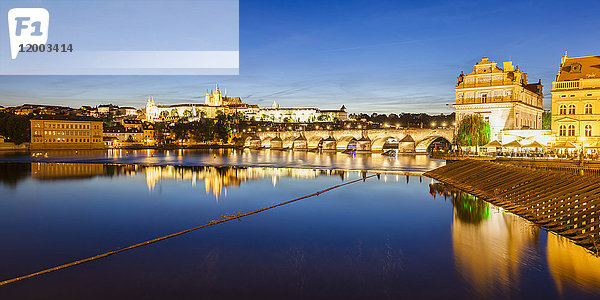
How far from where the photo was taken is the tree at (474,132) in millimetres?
44844

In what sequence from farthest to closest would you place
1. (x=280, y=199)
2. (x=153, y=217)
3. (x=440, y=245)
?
(x=280, y=199)
(x=153, y=217)
(x=440, y=245)

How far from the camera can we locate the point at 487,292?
32.9ft

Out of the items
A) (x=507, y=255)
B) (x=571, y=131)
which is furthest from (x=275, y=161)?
(x=507, y=255)

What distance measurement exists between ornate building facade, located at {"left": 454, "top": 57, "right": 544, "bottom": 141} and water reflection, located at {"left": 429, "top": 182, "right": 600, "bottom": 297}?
33.0 metres

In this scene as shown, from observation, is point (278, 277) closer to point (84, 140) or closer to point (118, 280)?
point (118, 280)

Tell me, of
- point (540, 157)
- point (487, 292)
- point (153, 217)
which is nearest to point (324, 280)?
point (487, 292)

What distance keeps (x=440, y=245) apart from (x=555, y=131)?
1299 inches

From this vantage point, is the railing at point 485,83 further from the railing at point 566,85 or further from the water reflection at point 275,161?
the water reflection at point 275,161

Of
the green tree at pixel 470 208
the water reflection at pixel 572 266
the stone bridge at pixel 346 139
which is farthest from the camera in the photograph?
the stone bridge at pixel 346 139

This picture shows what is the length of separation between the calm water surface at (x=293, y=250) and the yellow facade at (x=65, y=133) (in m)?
74.4

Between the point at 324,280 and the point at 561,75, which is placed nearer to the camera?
the point at 324,280

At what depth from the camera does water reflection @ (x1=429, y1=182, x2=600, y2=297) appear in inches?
416

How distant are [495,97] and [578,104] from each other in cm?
1074

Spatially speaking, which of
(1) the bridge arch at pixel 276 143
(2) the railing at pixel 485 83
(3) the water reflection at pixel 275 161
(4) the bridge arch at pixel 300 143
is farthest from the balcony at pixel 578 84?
(1) the bridge arch at pixel 276 143
